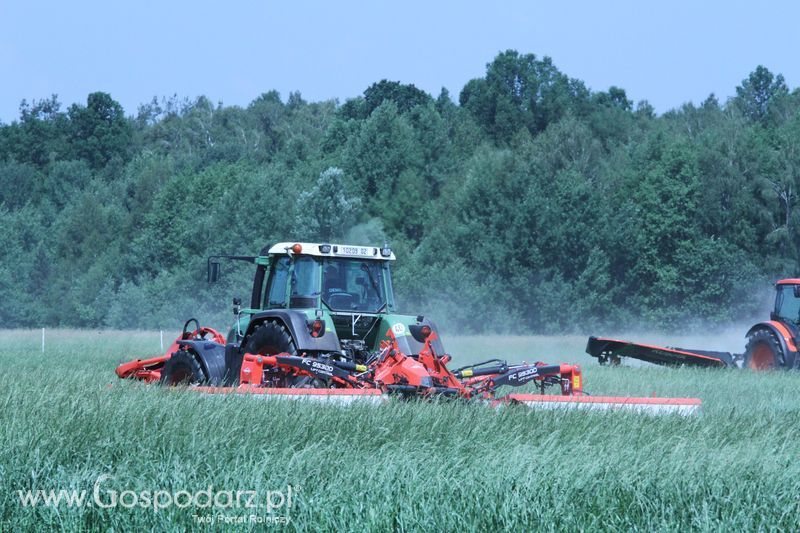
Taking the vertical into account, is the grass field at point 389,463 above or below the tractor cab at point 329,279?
below

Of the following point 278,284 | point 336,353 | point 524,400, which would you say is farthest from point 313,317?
point 524,400

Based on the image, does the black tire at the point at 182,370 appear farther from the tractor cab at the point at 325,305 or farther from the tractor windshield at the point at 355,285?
the tractor windshield at the point at 355,285

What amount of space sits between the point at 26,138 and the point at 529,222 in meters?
48.2

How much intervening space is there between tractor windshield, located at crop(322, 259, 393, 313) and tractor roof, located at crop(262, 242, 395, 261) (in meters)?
0.14

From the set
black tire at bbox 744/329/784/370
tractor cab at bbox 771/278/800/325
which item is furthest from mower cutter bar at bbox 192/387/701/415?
tractor cab at bbox 771/278/800/325

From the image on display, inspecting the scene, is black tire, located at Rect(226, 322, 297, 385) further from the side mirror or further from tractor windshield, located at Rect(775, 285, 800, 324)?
tractor windshield, located at Rect(775, 285, 800, 324)

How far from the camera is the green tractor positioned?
12.2 metres

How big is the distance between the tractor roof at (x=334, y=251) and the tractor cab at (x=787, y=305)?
1004 centimetres

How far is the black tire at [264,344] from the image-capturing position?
12172 mm

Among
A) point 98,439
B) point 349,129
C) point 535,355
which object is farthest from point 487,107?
point 98,439

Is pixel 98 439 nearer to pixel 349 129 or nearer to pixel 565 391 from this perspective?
pixel 565 391

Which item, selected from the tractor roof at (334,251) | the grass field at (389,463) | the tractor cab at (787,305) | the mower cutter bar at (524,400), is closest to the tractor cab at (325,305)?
the tractor roof at (334,251)

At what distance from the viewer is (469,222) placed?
51688mm
